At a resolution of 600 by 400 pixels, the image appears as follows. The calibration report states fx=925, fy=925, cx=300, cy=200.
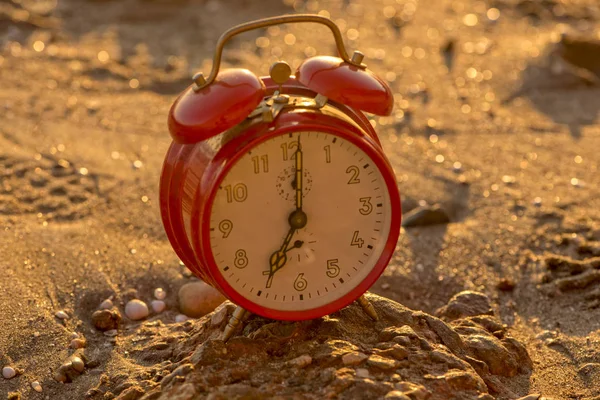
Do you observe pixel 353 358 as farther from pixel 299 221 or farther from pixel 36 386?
pixel 36 386

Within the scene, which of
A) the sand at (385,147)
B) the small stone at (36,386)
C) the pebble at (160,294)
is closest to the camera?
the small stone at (36,386)

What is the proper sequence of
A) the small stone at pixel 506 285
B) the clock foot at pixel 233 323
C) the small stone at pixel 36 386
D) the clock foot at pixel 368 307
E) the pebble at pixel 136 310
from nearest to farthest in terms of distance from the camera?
the clock foot at pixel 233 323 → the clock foot at pixel 368 307 → the small stone at pixel 36 386 → the pebble at pixel 136 310 → the small stone at pixel 506 285

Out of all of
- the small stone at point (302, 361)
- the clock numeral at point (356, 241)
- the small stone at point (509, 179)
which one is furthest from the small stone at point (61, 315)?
the small stone at point (509, 179)

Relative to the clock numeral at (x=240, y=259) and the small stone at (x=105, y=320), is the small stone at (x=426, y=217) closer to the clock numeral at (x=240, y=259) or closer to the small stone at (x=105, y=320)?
the small stone at (x=105, y=320)

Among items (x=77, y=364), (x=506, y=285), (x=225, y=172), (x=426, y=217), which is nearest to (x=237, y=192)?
(x=225, y=172)

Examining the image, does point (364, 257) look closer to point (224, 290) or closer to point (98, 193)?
point (224, 290)

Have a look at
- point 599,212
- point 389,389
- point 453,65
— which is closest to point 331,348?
point 389,389

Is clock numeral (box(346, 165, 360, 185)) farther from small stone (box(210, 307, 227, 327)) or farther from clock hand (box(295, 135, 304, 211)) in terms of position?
small stone (box(210, 307, 227, 327))
